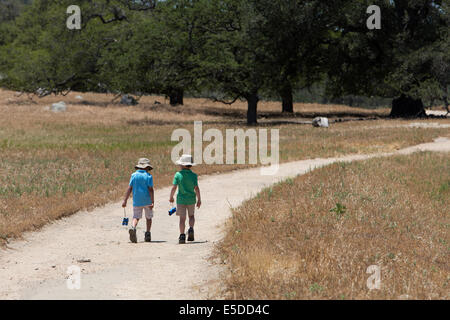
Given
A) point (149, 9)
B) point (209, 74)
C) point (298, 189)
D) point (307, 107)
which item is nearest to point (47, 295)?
point (298, 189)

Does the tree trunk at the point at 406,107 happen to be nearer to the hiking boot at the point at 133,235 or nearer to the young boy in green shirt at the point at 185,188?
the young boy in green shirt at the point at 185,188

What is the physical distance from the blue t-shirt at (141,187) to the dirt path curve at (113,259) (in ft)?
2.66

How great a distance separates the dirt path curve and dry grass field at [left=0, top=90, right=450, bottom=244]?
81 centimetres

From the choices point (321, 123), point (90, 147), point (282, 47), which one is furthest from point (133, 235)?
point (282, 47)

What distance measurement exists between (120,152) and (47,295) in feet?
57.1

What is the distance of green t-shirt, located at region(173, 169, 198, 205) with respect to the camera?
10.0 meters

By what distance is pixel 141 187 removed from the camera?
408 inches

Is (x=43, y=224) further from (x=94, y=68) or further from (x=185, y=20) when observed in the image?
(x=94, y=68)

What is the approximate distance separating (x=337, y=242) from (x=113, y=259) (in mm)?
3648

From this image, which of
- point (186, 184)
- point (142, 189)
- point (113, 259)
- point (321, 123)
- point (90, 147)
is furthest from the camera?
point (321, 123)

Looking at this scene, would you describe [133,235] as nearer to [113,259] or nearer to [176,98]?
[113,259]

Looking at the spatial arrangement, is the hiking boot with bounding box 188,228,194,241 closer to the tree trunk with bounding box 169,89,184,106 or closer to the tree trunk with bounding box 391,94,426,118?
the tree trunk with bounding box 391,94,426,118

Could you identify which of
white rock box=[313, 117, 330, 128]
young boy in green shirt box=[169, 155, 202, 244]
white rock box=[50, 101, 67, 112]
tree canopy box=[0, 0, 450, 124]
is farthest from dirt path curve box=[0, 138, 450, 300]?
white rock box=[50, 101, 67, 112]

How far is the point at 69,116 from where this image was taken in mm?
42750
